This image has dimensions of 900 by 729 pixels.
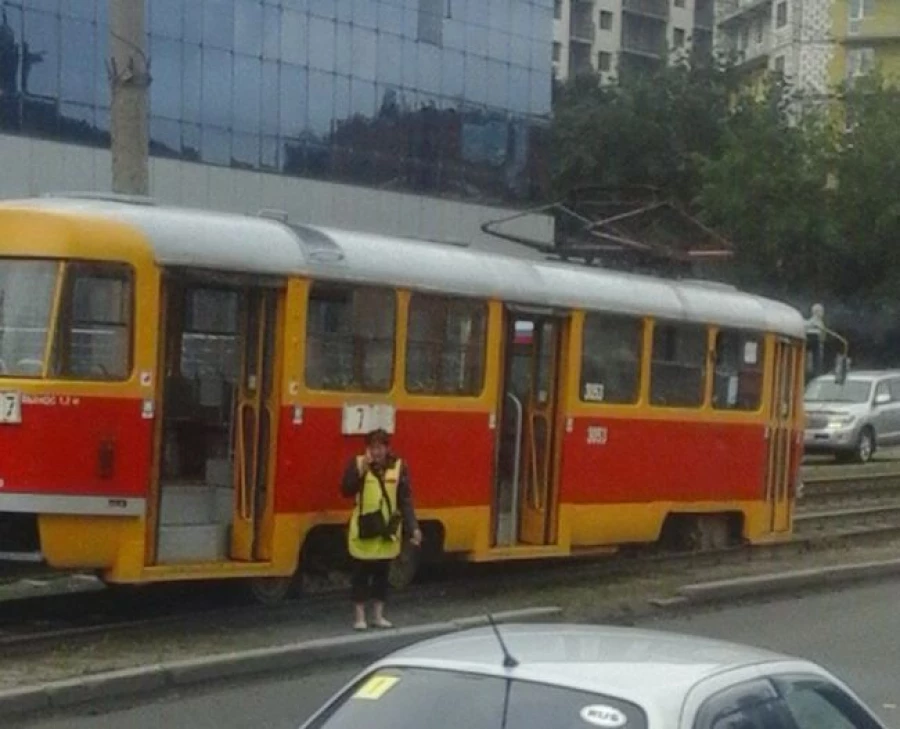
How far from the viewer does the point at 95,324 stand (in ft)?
47.2

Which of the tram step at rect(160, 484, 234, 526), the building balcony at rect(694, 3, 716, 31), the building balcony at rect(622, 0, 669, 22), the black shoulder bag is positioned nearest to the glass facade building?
the tram step at rect(160, 484, 234, 526)

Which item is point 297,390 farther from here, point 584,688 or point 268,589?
point 584,688

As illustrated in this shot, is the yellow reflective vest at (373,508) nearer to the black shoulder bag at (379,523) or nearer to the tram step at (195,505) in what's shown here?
the black shoulder bag at (379,523)

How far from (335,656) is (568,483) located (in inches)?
202

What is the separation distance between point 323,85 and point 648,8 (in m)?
60.8

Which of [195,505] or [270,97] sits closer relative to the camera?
[195,505]

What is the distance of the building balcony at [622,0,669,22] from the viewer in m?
110

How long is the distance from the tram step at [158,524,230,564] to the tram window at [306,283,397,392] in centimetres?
130

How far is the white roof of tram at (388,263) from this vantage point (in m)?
14.8

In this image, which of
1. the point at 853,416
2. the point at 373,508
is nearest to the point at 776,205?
the point at 853,416

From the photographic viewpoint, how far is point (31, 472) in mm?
13875

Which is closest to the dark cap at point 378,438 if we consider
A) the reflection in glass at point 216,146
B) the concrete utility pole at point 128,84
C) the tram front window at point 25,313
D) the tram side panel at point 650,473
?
the tram front window at point 25,313

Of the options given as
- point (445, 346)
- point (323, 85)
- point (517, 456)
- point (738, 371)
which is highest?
point (323, 85)

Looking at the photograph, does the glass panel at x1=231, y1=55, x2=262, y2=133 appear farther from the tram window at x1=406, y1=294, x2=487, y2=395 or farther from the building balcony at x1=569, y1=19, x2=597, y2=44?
the building balcony at x1=569, y1=19, x2=597, y2=44
